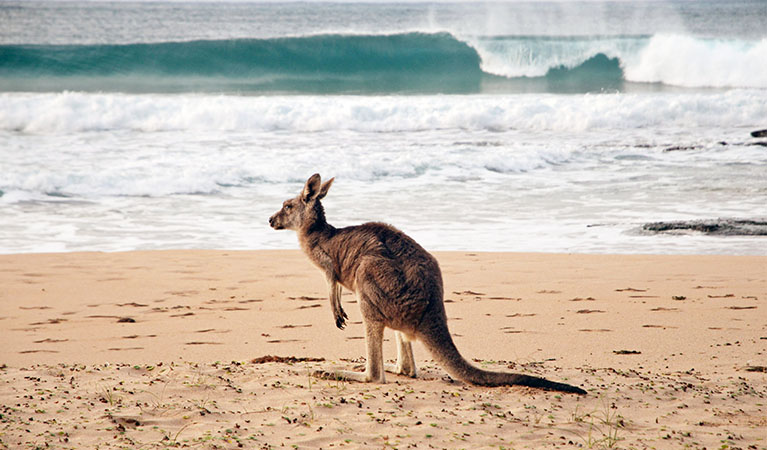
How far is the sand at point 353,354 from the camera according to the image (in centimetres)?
406

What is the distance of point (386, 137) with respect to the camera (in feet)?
70.5

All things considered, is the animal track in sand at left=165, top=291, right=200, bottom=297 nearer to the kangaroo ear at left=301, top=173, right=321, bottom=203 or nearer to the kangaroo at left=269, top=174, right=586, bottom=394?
the kangaroo ear at left=301, top=173, right=321, bottom=203

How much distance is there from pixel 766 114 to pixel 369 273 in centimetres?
2395

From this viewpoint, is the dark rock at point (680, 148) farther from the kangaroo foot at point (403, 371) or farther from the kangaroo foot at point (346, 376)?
the kangaroo foot at point (346, 376)

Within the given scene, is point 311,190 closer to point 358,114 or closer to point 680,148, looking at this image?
point 680,148

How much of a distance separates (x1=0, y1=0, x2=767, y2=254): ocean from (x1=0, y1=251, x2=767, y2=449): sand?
64.7 inches

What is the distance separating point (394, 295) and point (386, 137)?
56.0ft

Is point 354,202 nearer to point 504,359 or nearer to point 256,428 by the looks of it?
point 504,359

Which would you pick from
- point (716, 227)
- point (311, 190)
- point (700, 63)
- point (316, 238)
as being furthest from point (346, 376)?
point (700, 63)

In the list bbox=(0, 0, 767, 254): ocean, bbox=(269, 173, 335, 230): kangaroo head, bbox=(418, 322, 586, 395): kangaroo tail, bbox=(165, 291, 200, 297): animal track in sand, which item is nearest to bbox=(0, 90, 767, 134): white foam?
bbox=(0, 0, 767, 254): ocean

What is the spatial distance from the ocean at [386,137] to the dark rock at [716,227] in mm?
63

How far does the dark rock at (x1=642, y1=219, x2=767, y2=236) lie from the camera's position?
10549 millimetres

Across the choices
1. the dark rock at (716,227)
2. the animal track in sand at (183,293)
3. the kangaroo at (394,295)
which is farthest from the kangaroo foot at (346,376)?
the dark rock at (716,227)

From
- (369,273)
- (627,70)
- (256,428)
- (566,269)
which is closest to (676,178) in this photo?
(566,269)
